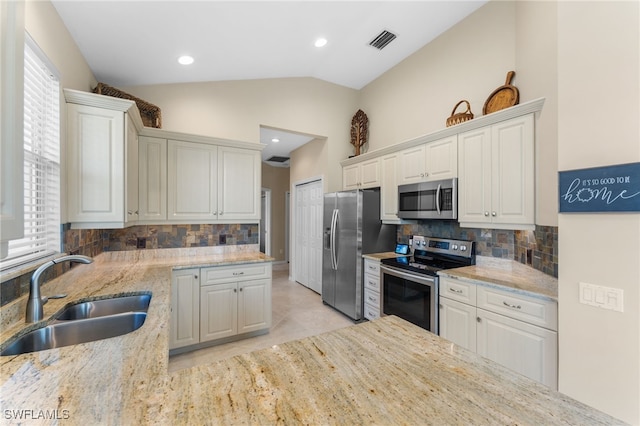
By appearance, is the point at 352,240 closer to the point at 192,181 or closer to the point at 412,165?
the point at 412,165

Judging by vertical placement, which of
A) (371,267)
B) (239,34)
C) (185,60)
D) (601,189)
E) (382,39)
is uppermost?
(382,39)

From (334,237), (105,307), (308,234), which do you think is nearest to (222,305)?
(105,307)

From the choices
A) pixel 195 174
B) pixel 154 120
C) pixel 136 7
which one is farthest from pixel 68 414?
pixel 154 120

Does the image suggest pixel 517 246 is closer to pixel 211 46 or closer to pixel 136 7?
pixel 211 46

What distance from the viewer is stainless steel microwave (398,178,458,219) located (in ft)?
9.06

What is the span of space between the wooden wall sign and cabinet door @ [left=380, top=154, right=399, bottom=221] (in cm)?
Result: 193

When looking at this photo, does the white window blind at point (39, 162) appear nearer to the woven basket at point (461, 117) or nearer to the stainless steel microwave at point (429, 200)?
the stainless steel microwave at point (429, 200)

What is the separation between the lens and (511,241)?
258 cm

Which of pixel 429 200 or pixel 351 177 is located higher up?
pixel 351 177

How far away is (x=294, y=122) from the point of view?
401 centimetres

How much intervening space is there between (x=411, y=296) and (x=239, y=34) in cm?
302

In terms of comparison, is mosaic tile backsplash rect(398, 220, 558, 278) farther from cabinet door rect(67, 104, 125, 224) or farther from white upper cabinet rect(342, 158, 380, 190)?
cabinet door rect(67, 104, 125, 224)

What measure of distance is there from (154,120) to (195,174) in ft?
2.39

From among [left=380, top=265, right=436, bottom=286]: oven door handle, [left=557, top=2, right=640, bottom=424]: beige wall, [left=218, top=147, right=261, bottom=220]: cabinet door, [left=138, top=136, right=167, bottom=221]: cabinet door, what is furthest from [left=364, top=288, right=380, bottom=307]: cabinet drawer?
[left=138, top=136, right=167, bottom=221]: cabinet door
